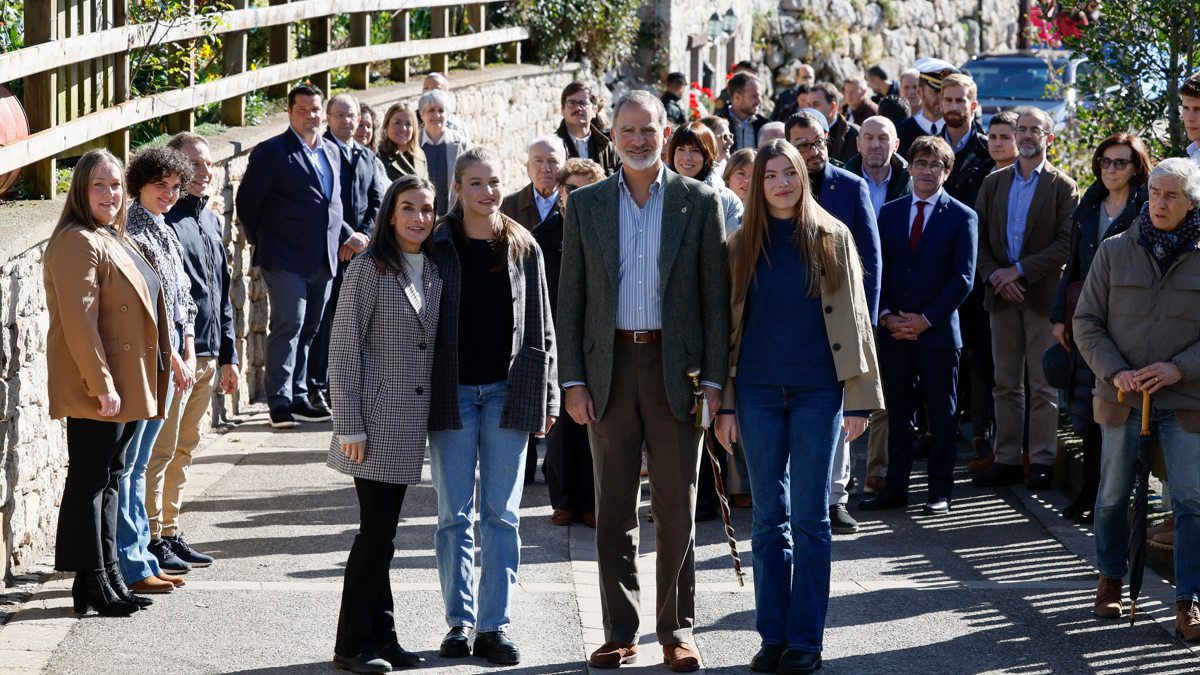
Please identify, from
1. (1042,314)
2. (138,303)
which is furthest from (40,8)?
(1042,314)

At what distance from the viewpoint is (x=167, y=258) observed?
271 inches

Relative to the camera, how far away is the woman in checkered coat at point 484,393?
604 centimetres

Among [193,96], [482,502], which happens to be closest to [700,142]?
[482,502]

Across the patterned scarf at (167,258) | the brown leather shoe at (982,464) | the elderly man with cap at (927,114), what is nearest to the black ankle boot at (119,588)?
the patterned scarf at (167,258)

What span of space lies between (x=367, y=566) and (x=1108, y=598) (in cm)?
307

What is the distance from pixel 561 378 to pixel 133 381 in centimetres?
171

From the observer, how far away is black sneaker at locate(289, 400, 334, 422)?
10.6 metres

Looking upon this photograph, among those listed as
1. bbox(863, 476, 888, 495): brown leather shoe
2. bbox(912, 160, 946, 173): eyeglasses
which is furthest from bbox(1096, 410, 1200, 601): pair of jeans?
bbox(912, 160, 946, 173): eyeglasses

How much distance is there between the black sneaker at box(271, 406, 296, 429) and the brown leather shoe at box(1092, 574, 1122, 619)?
5.29m

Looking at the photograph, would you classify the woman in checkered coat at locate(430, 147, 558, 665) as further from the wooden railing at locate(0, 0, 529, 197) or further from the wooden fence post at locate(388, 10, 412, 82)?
the wooden fence post at locate(388, 10, 412, 82)

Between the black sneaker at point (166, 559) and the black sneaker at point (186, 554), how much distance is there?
0.24 ft

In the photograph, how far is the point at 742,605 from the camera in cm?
694

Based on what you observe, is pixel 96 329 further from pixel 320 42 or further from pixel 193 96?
pixel 320 42

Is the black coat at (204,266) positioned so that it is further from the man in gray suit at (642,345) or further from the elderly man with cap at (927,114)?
the elderly man with cap at (927,114)
